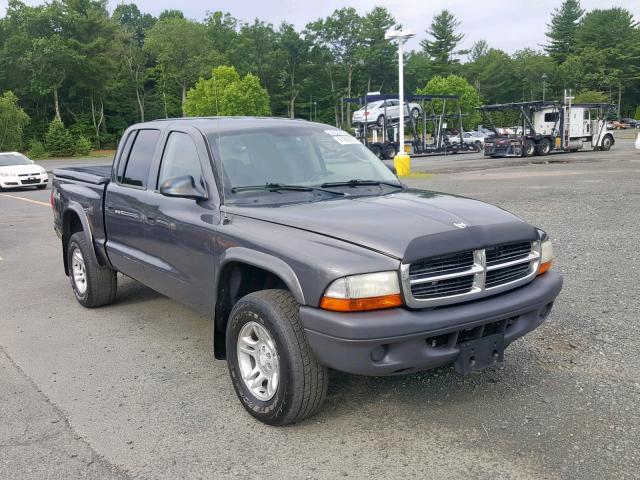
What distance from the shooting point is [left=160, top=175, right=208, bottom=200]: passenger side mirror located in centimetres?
400

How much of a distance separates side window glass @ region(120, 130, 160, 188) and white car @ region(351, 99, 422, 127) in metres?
30.2

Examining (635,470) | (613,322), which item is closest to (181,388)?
(635,470)

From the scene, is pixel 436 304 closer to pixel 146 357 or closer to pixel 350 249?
pixel 350 249

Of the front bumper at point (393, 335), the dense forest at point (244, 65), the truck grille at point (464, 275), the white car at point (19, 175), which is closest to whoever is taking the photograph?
the front bumper at point (393, 335)

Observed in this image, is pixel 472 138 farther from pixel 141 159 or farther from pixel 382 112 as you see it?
pixel 141 159

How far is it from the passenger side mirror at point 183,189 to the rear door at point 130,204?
853mm

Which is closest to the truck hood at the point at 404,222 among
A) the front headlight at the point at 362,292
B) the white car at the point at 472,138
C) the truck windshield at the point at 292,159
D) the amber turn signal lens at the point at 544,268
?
the front headlight at the point at 362,292

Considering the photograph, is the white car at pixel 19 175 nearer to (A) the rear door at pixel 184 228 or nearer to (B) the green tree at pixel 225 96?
(A) the rear door at pixel 184 228

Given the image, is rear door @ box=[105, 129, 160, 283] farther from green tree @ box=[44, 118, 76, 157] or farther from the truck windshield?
green tree @ box=[44, 118, 76, 157]

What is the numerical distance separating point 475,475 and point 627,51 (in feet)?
378

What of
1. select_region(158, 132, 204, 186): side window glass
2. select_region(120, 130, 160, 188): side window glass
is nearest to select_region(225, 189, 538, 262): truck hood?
select_region(158, 132, 204, 186): side window glass

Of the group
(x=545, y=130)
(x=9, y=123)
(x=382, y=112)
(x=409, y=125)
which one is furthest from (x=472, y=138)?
(x=9, y=123)

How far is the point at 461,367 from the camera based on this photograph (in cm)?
327

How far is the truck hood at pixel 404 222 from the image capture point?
3.18m
